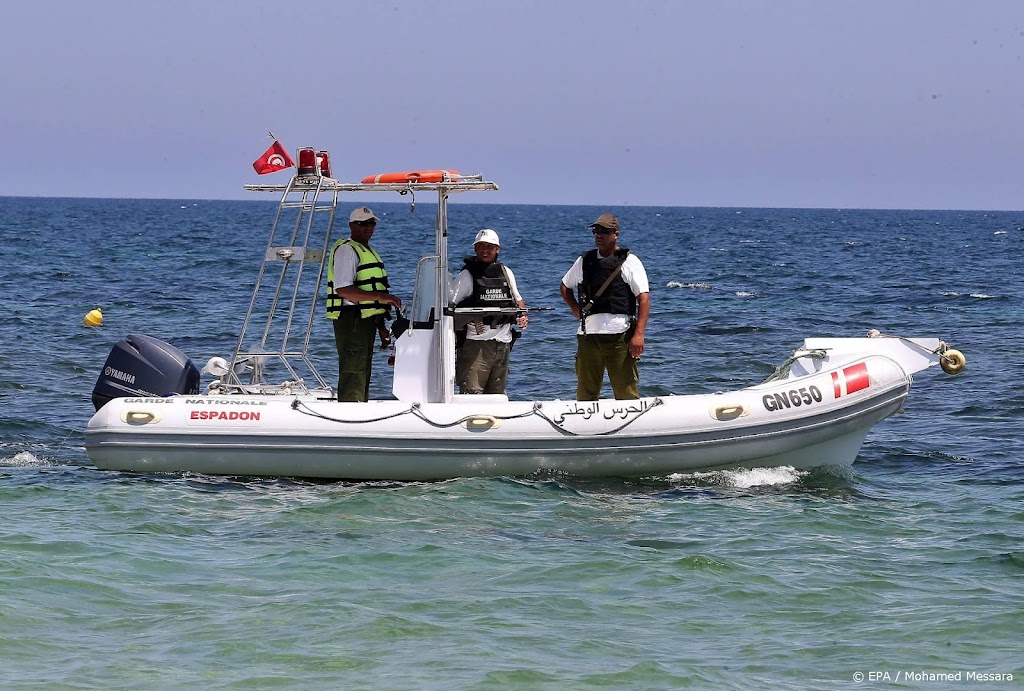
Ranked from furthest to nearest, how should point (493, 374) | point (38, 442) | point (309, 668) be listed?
point (38, 442) → point (493, 374) → point (309, 668)

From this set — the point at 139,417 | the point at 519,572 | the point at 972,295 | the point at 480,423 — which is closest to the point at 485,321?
the point at 480,423

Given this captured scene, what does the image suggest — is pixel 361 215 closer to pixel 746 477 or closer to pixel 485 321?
pixel 485 321

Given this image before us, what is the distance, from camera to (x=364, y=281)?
8328 millimetres

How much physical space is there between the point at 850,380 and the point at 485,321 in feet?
7.98

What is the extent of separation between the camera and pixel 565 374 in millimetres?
13773

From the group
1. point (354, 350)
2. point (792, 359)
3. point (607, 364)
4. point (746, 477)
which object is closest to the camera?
point (746, 477)

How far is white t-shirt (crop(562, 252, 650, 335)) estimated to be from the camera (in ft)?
27.6

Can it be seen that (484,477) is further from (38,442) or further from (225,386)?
(38,442)

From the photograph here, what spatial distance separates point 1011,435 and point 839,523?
365 cm

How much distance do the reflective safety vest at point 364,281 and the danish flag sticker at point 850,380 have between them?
301 cm

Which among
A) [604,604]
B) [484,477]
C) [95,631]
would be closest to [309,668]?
[95,631]

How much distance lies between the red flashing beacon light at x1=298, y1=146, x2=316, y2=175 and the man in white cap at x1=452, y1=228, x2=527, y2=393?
1.19 m

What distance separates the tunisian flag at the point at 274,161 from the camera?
823 centimetres

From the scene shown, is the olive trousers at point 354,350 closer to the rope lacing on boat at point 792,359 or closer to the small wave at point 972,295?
the rope lacing on boat at point 792,359
